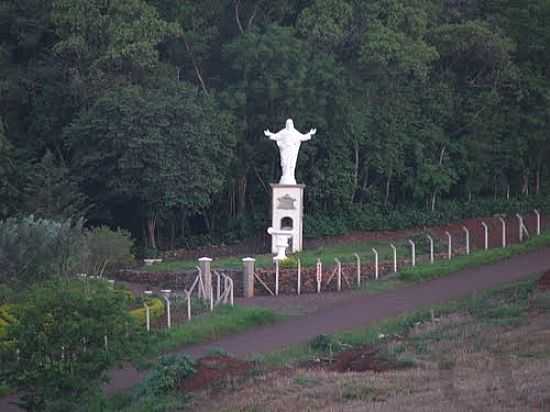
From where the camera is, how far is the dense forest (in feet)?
119

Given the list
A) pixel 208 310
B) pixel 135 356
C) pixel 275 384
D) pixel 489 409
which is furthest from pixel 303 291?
pixel 489 409

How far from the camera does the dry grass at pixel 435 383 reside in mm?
14711

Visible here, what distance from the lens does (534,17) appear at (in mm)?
41938

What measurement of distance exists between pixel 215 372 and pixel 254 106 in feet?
71.0

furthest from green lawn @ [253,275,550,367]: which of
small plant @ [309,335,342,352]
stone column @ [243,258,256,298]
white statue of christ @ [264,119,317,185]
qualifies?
white statue of christ @ [264,119,317,185]

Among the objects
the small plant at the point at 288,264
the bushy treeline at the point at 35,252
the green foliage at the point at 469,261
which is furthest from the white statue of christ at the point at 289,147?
the bushy treeline at the point at 35,252

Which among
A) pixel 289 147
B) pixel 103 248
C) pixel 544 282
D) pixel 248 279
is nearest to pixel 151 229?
pixel 289 147

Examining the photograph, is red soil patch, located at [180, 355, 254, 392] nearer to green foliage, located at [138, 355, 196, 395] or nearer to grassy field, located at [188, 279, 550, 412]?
green foliage, located at [138, 355, 196, 395]

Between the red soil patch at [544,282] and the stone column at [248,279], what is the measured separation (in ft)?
23.6

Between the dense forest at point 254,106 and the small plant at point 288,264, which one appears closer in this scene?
the small plant at point 288,264

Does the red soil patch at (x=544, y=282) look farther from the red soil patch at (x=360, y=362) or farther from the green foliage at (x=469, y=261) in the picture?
the red soil patch at (x=360, y=362)

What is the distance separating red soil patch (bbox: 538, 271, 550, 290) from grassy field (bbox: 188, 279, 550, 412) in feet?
5.37

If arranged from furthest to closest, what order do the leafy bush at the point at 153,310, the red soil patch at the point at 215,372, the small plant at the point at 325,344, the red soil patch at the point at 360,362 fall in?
the leafy bush at the point at 153,310, the small plant at the point at 325,344, the red soil patch at the point at 215,372, the red soil patch at the point at 360,362

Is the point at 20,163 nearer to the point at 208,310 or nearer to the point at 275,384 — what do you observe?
the point at 208,310
